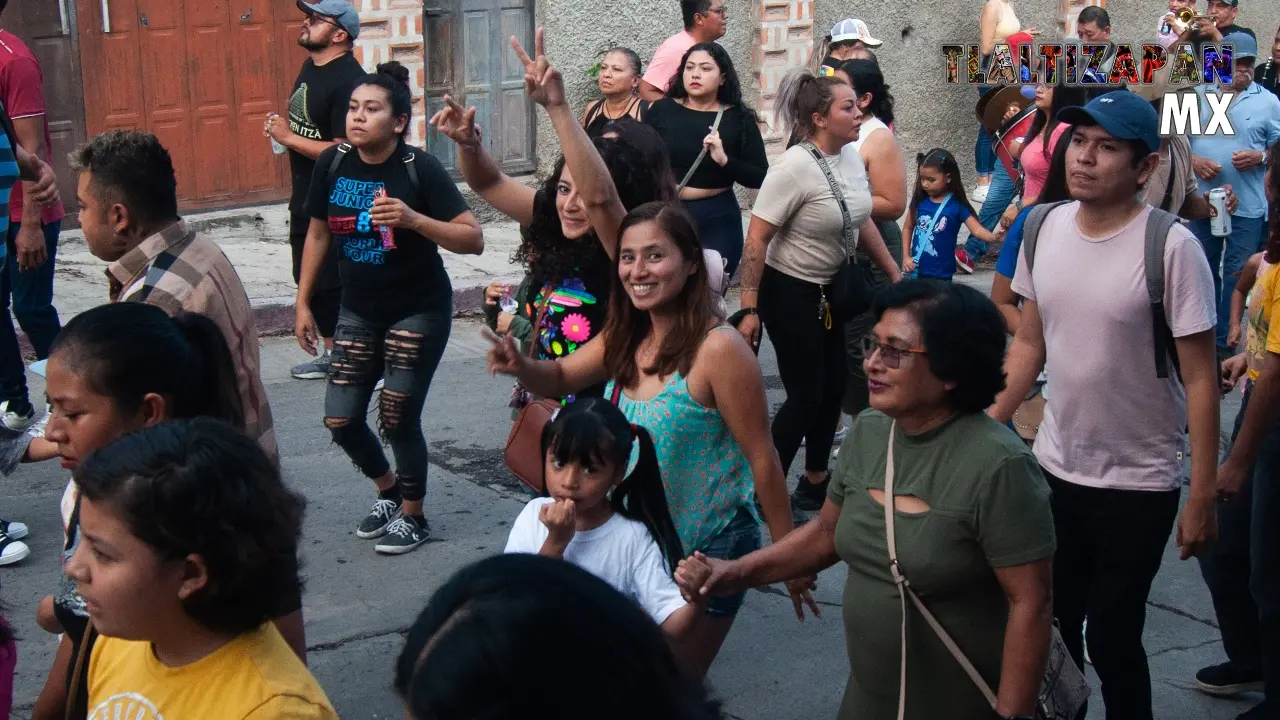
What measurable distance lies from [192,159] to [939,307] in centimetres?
865

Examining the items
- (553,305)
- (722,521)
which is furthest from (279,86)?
(722,521)

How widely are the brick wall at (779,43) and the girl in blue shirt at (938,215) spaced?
5155 millimetres

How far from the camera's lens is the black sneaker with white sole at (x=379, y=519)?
19.6ft

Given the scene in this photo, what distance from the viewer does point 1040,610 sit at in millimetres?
3004

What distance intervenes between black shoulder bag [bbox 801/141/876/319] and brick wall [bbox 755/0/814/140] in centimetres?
698

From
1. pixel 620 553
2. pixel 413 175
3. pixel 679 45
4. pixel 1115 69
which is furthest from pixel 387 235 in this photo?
pixel 1115 69

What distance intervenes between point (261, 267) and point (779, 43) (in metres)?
5.16

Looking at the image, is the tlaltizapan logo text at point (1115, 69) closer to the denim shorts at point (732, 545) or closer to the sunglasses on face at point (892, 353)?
the denim shorts at point (732, 545)

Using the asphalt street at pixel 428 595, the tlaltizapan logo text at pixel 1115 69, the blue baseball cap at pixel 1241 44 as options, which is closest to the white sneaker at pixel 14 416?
the asphalt street at pixel 428 595

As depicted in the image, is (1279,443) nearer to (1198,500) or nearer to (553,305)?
(1198,500)

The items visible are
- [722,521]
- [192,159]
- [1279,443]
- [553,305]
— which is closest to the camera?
[722,521]

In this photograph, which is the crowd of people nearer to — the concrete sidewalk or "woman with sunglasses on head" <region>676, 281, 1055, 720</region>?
"woman with sunglasses on head" <region>676, 281, 1055, 720</region>

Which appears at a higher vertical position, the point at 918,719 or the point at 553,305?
the point at 553,305

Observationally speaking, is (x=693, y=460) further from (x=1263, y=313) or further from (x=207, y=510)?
(x=1263, y=313)
